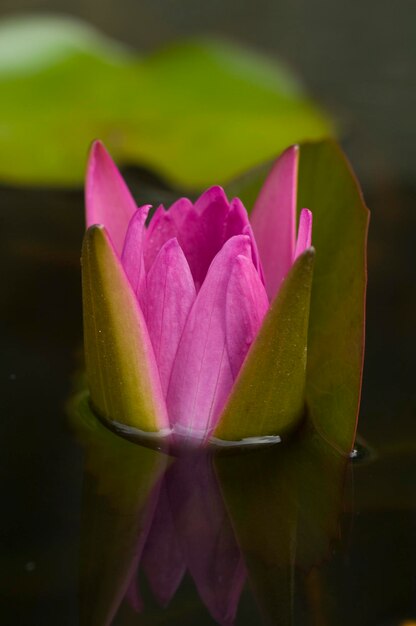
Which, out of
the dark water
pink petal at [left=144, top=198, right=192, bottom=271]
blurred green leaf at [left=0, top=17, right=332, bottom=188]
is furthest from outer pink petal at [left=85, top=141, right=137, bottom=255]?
blurred green leaf at [left=0, top=17, right=332, bottom=188]

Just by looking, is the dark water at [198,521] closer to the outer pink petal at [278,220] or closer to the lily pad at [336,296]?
the lily pad at [336,296]

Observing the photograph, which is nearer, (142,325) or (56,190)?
(142,325)

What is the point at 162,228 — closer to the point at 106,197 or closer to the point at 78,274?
the point at 106,197

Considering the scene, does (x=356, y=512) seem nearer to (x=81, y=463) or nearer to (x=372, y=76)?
(x=81, y=463)

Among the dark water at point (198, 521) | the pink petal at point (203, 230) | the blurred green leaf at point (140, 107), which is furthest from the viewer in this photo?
the blurred green leaf at point (140, 107)

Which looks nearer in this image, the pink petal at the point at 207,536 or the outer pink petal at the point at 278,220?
the pink petal at the point at 207,536


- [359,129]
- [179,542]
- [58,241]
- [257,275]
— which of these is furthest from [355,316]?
[359,129]

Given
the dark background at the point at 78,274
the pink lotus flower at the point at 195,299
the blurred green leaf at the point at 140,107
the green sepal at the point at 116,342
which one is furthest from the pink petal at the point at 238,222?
the blurred green leaf at the point at 140,107
